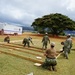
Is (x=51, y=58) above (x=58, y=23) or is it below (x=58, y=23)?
below

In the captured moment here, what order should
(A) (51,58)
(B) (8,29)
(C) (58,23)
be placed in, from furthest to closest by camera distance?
(C) (58,23) < (B) (8,29) < (A) (51,58)

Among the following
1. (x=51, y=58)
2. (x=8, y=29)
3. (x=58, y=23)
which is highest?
(x=58, y=23)

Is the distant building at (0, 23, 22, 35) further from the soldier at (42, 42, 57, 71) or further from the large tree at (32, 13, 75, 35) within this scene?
the soldier at (42, 42, 57, 71)

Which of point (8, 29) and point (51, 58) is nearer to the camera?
point (51, 58)

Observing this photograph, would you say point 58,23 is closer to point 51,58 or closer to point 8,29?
point 8,29

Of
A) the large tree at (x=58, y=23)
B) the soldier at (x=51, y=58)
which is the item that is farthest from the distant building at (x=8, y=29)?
the soldier at (x=51, y=58)

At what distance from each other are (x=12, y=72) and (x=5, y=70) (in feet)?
1.29

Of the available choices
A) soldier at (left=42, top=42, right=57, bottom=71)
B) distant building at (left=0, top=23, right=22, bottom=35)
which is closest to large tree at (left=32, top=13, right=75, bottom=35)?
distant building at (left=0, top=23, right=22, bottom=35)

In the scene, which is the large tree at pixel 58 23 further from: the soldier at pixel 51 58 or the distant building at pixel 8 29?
the soldier at pixel 51 58

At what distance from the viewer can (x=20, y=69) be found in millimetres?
8844

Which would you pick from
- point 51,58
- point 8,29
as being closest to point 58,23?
point 8,29

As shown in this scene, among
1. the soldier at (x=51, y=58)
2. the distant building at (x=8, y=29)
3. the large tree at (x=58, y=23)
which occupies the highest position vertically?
the large tree at (x=58, y=23)

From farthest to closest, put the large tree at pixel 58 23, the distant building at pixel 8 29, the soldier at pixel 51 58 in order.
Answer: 1. the large tree at pixel 58 23
2. the distant building at pixel 8 29
3. the soldier at pixel 51 58

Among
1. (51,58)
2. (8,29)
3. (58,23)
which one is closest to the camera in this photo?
(51,58)
